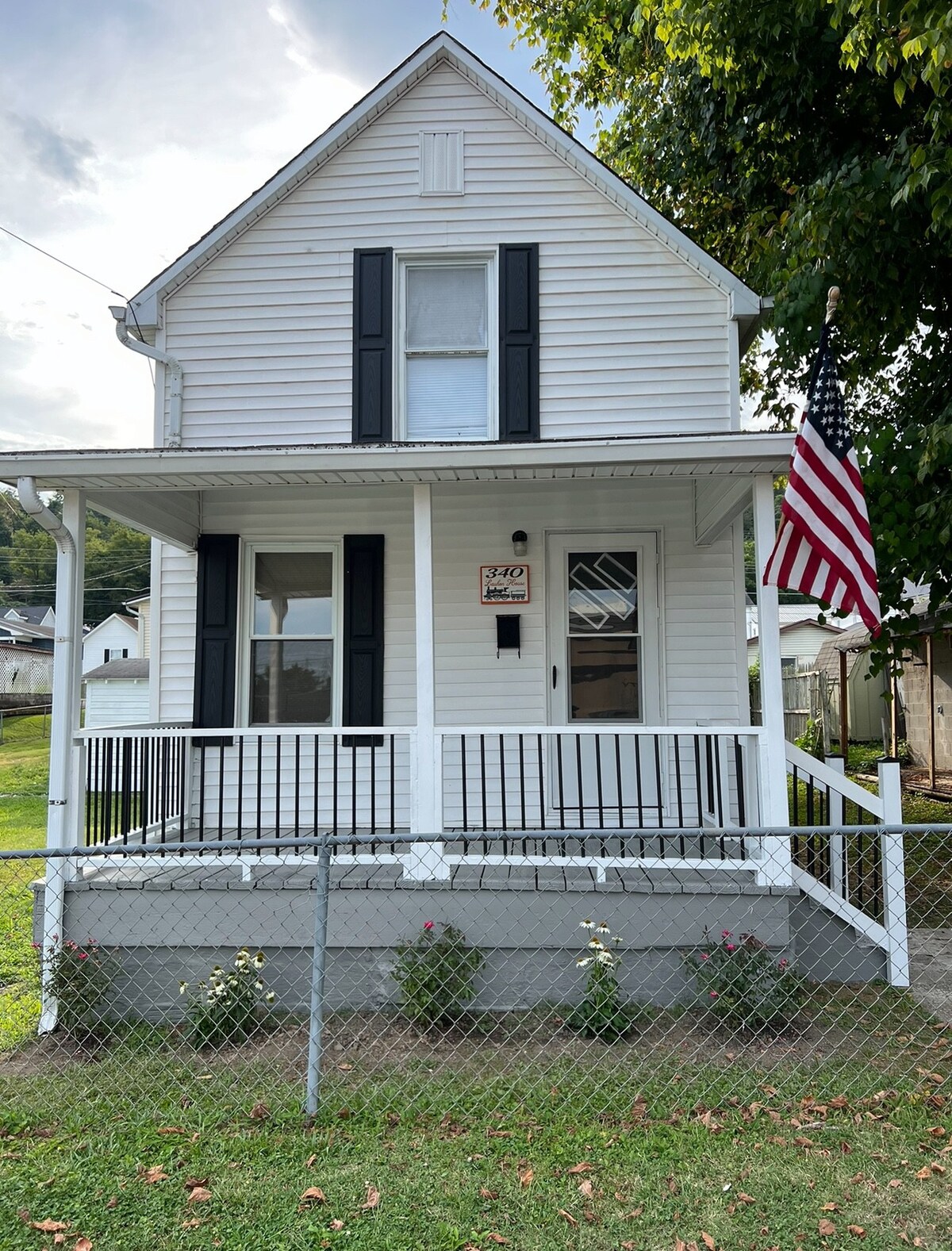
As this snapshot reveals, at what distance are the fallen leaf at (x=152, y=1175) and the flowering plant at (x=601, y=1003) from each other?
2.22m

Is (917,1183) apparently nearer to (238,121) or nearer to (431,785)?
(431,785)

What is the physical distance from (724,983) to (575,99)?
11229mm

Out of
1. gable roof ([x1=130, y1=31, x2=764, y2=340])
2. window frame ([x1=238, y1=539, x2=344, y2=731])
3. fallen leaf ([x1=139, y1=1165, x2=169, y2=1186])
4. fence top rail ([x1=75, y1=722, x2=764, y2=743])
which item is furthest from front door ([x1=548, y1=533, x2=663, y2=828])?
fallen leaf ([x1=139, y1=1165, x2=169, y2=1186])

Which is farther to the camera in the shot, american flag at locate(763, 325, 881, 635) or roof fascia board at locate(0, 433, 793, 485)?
roof fascia board at locate(0, 433, 793, 485)

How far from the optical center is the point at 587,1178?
317 centimetres

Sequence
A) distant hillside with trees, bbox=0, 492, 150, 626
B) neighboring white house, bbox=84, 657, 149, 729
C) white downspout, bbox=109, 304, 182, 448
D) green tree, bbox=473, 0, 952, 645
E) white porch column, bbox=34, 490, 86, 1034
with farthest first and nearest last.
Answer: distant hillside with trees, bbox=0, 492, 150, 626 < neighboring white house, bbox=84, 657, 149, 729 < white downspout, bbox=109, 304, 182, 448 < green tree, bbox=473, 0, 952, 645 < white porch column, bbox=34, 490, 86, 1034

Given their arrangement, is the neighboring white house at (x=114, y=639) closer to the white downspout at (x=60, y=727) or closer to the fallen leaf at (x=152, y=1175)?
the white downspout at (x=60, y=727)

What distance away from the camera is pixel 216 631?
21.7 feet

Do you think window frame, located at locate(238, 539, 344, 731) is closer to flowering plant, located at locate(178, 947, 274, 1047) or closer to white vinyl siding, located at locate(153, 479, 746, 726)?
white vinyl siding, located at locate(153, 479, 746, 726)

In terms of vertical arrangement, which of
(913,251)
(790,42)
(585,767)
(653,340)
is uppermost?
(790,42)

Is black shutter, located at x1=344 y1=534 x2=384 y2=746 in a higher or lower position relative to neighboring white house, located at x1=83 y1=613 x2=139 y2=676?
lower

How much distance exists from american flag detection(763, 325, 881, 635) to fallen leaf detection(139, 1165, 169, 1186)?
4.03m

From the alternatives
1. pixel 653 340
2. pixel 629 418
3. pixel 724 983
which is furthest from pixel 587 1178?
pixel 653 340

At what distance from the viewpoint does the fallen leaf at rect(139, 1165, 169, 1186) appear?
126 inches
